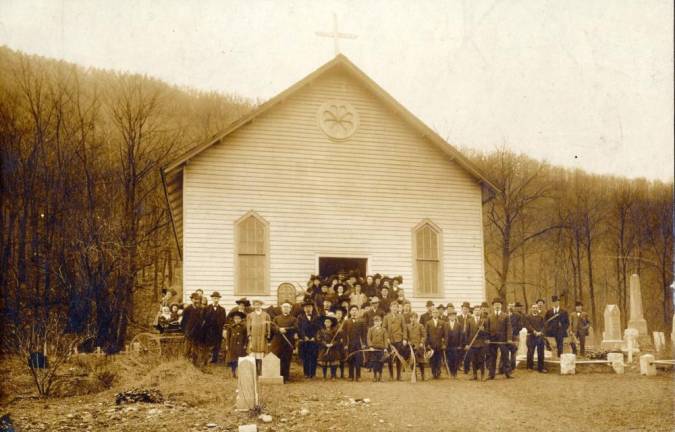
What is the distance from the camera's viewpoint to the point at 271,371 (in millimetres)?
14234

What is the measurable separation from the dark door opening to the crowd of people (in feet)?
10.2

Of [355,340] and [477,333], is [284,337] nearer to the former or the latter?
[355,340]

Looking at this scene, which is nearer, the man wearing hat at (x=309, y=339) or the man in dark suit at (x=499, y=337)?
the man wearing hat at (x=309, y=339)

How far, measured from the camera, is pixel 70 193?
3209 centimetres

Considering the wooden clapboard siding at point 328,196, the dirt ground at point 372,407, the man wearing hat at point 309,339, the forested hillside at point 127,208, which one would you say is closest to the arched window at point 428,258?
the wooden clapboard siding at point 328,196

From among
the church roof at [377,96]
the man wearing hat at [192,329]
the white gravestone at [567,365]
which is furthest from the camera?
the church roof at [377,96]

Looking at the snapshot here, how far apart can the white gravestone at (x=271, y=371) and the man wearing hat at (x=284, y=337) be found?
0.57m

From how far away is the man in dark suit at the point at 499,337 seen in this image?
1593cm

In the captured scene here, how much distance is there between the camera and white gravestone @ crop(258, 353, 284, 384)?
1413 cm

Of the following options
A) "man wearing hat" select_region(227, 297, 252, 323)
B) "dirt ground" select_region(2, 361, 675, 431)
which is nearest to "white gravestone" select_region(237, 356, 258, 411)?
"dirt ground" select_region(2, 361, 675, 431)

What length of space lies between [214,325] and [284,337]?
8.49 feet

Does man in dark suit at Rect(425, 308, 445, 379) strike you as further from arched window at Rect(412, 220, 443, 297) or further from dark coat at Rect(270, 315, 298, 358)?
arched window at Rect(412, 220, 443, 297)

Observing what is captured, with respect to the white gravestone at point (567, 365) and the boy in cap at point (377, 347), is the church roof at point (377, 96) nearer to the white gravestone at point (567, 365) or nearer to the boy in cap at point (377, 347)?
the white gravestone at point (567, 365)

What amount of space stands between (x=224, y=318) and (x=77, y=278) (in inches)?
432
